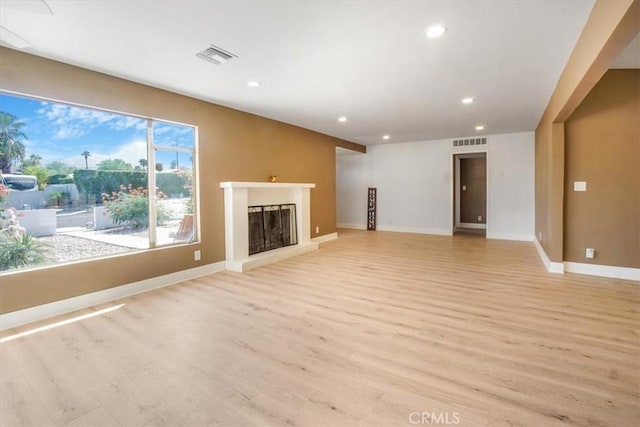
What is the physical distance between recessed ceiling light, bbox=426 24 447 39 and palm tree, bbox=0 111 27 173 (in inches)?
155

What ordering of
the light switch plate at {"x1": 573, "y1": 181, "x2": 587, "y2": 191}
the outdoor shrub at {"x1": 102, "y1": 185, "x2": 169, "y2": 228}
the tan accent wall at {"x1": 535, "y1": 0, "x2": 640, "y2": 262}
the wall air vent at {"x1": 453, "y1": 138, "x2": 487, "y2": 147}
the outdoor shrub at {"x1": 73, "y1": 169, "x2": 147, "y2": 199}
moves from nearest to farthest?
the tan accent wall at {"x1": 535, "y1": 0, "x2": 640, "y2": 262} < the outdoor shrub at {"x1": 73, "y1": 169, "x2": 147, "y2": 199} < the outdoor shrub at {"x1": 102, "y1": 185, "x2": 169, "y2": 228} < the light switch plate at {"x1": 573, "y1": 181, "x2": 587, "y2": 191} < the wall air vent at {"x1": 453, "y1": 138, "x2": 487, "y2": 147}

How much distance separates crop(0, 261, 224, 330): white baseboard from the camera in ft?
9.59

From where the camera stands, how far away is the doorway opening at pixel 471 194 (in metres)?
9.53

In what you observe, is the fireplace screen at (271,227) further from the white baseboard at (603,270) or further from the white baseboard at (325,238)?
the white baseboard at (603,270)

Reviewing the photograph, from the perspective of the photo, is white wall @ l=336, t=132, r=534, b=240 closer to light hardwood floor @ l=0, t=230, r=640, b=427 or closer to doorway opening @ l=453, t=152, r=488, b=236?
doorway opening @ l=453, t=152, r=488, b=236

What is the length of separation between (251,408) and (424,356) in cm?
129

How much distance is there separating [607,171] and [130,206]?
6314 mm

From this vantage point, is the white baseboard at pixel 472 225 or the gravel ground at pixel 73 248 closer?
the gravel ground at pixel 73 248


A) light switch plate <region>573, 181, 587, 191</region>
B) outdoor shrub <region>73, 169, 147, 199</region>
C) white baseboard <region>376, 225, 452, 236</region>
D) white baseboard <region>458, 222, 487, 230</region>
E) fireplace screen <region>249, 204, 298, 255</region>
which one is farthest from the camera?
white baseboard <region>458, 222, 487, 230</region>

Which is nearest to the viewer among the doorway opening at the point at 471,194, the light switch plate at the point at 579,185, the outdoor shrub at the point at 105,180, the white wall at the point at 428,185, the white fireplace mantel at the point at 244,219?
the outdoor shrub at the point at 105,180

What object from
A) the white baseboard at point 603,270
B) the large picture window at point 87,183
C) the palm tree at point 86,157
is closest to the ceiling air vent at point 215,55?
the large picture window at point 87,183

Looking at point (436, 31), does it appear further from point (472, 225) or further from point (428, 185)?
point (472, 225)

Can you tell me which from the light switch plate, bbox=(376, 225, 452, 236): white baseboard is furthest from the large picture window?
bbox=(376, 225, 452, 236): white baseboard

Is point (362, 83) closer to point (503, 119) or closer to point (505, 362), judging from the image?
point (505, 362)
